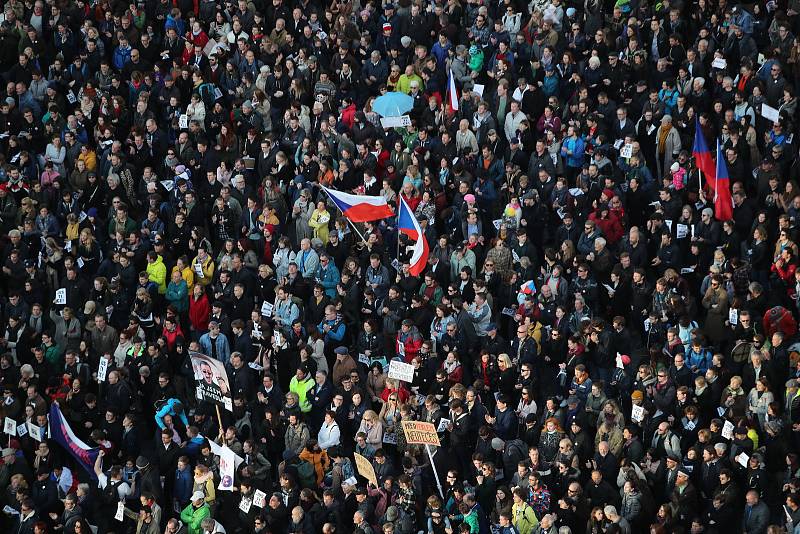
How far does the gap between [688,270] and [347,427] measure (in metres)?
5.11

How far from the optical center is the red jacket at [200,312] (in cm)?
2203

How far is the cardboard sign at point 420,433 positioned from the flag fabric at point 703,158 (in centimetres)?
614

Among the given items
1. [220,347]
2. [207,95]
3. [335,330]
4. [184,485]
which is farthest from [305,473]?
[207,95]

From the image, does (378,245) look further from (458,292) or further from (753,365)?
(753,365)

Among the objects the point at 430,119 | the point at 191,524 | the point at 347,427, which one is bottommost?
the point at 191,524

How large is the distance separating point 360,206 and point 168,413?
13.1 ft

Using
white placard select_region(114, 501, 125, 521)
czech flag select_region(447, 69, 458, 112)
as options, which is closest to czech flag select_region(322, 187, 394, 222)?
czech flag select_region(447, 69, 458, 112)

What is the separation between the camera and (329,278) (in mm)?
21953

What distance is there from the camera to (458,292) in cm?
2134

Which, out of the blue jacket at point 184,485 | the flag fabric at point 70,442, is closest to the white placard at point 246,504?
the blue jacket at point 184,485

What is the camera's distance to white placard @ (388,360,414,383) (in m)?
19.6

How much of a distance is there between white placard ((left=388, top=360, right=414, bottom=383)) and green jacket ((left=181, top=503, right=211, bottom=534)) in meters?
2.85

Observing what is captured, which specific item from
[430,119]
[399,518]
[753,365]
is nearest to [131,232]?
[430,119]

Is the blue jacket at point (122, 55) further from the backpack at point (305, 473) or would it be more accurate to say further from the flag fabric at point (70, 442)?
the backpack at point (305, 473)
